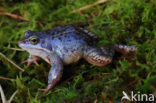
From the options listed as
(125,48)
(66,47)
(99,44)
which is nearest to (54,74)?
(66,47)

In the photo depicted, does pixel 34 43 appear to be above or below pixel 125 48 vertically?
above

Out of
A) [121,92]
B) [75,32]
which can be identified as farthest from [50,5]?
[121,92]

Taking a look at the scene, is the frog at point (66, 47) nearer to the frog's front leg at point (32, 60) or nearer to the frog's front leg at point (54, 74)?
the frog's front leg at point (54, 74)

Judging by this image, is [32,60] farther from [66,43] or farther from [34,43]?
[66,43]

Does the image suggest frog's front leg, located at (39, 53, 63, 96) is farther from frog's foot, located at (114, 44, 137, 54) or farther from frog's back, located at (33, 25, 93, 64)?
frog's foot, located at (114, 44, 137, 54)

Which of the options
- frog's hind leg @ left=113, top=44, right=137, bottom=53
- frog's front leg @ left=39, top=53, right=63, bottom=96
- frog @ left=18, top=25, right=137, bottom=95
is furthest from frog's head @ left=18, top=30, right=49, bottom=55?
frog's hind leg @ left=113, top=44, right=137, bottom=53

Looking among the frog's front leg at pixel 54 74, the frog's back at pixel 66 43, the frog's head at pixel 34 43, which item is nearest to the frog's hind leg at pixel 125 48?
the frog's back at pixel 66 43
